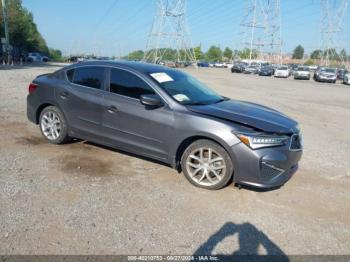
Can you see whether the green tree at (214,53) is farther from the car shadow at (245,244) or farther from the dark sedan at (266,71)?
the car shadow at (245,244)

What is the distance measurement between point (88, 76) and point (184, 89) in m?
1.67

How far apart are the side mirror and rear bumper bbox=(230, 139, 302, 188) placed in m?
1.24

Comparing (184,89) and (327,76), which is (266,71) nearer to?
(327,76)

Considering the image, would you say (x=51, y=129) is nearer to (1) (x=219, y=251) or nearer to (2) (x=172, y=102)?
(2) (x=172, y=102)

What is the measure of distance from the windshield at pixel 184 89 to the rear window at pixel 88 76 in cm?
94

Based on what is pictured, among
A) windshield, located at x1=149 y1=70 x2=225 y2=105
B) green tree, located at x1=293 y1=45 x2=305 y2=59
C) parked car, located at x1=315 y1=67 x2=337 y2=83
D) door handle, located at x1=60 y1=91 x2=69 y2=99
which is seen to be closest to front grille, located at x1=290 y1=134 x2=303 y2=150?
windshield, located at x1=149 y1=70 x2=225 y2=105

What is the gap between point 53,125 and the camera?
627cm

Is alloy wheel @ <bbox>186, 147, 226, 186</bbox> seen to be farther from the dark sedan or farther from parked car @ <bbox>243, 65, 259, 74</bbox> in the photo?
parked car @ <bbox>243, 65, 259, 74</bbox>

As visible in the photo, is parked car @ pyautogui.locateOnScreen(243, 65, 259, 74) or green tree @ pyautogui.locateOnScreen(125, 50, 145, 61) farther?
green tree @ pyautogui.locateOnScreen(125, 50, 145, 61)

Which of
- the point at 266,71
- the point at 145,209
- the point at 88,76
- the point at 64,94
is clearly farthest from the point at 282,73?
the point at 145,209

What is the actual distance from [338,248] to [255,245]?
33.4 inches

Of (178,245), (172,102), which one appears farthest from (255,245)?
(172,102)

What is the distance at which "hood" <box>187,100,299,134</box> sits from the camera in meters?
4.60

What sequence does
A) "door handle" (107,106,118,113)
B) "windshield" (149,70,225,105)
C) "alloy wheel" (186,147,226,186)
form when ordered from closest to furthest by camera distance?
"alloy wheel" (186,147,226,186)
"windshield" (149,70,225,105)
"door handle" (107,106,118,113)
